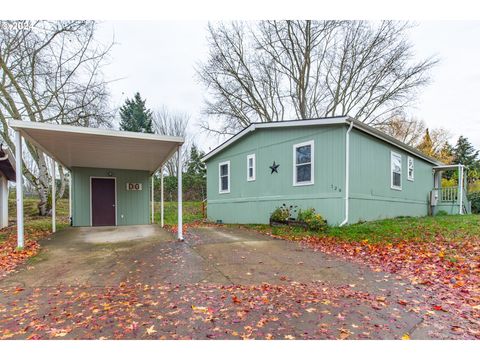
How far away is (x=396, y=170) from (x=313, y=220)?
519 cm

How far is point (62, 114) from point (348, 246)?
13113 millimetres

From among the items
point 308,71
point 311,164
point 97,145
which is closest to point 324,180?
point 311,164

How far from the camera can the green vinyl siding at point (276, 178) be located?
841cm

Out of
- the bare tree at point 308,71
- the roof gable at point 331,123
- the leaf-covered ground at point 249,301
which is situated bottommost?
the leaf-covered ground at point 249,301

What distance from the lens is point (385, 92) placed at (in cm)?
1820

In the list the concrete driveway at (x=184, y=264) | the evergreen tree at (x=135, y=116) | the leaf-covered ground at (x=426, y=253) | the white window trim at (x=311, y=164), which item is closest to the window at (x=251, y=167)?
the white window trim at (x=311, y=164)

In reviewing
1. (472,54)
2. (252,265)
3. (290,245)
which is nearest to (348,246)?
(290,245)

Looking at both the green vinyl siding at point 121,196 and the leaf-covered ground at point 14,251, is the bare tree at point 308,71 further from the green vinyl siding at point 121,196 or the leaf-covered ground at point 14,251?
the leaf-covered ground at point 14,251

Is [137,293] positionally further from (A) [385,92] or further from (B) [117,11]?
(A) [385,92]

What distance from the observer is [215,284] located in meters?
3.89

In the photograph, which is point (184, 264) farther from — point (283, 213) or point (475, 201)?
point (475, 201)

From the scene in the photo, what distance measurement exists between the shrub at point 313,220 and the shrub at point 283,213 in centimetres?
79
